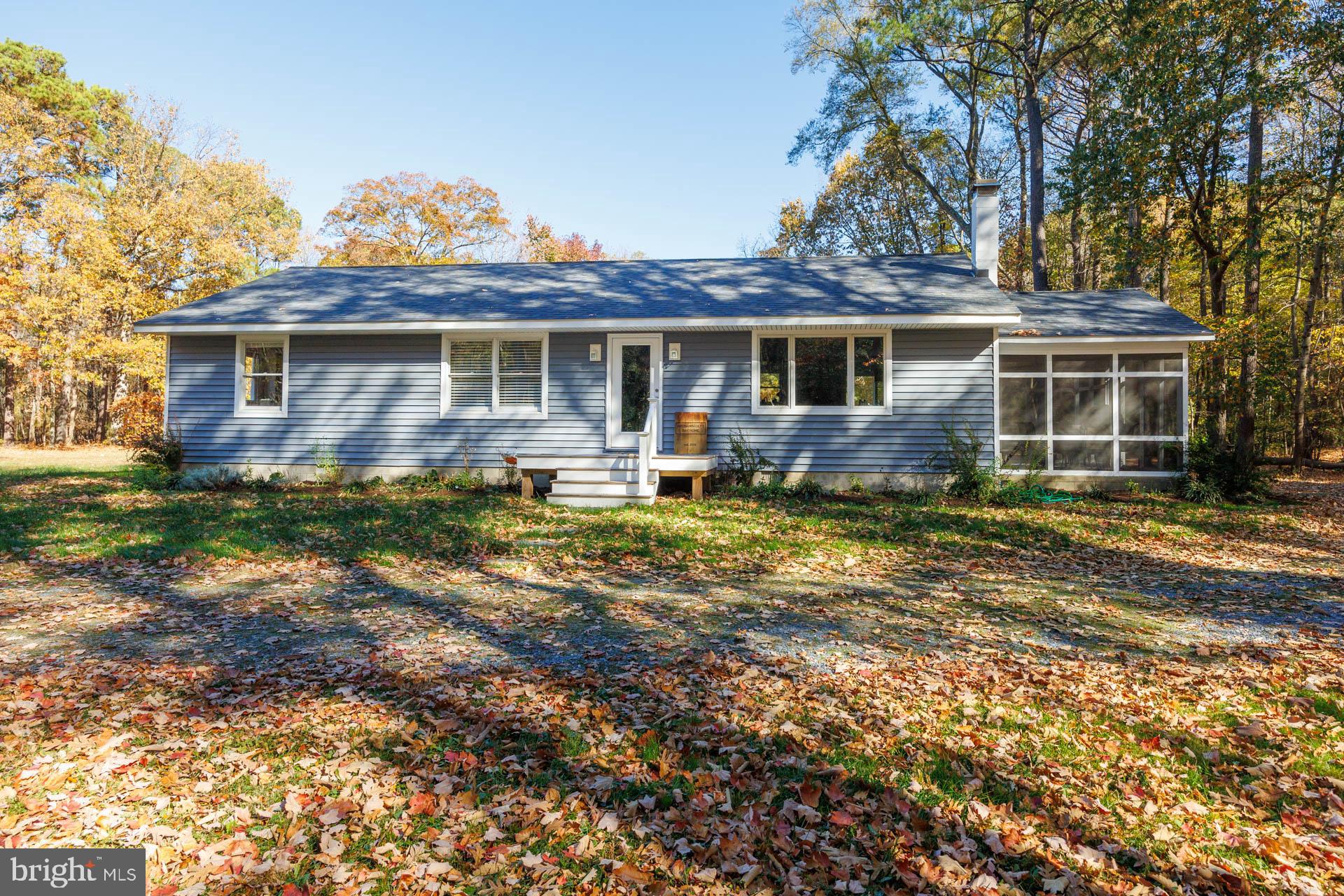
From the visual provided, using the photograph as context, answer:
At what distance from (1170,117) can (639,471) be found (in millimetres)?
12777

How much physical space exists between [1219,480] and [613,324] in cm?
1021

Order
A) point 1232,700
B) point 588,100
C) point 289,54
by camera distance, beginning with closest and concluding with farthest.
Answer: point 1232,700 → point 289,54 → point 588,100

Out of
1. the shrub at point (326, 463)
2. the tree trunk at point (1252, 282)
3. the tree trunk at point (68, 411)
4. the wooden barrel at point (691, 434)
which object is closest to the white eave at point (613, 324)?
the wooden barrel at point (691, 434)

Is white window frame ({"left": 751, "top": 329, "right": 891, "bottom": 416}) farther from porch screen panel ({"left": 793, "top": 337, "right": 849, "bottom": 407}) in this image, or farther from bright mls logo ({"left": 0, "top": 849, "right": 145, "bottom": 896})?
bright mls logo ({"left": 0, "top": 849, "right": 145, "bottom": 896})

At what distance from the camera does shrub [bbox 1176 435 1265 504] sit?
11586 mm

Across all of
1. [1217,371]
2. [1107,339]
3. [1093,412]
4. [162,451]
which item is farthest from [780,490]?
[162,451]

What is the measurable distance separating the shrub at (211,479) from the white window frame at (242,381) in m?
1.05

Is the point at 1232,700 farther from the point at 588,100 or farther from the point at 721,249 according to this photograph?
the point at 721,249

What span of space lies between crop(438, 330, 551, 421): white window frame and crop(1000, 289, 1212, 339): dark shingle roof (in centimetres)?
807

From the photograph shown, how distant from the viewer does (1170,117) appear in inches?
557

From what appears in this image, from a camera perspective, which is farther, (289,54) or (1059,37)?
(1059,37)

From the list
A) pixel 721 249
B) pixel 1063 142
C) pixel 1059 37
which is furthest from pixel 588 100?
pixel 1063 142

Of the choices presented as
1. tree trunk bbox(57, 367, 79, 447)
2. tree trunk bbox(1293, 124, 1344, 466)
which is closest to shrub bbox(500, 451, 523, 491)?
tree trunk bbox(1293, 124, 1344, 466)

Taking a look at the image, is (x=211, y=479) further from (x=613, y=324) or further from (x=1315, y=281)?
(x=1315, y=281)
